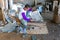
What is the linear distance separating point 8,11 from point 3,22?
34cm

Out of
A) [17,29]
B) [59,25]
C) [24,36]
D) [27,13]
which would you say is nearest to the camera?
[24,36]

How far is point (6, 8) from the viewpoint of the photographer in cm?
400

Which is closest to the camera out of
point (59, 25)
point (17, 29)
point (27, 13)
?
point (17, 29)

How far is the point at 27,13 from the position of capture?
394cm

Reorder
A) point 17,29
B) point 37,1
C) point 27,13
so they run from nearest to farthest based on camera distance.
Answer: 1. point 17,29
2. point 27,13
3. point 37,1

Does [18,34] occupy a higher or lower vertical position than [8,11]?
lower

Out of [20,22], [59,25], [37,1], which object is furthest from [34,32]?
[37,1]

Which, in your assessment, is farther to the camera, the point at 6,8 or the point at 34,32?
the point at 6,8

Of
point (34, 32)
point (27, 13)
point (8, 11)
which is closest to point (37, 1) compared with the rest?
point (27, 13)

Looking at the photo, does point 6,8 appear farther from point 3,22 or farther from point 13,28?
point 13,28

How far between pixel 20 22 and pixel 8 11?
1.71ft

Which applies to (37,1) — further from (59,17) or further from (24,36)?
(24,36)

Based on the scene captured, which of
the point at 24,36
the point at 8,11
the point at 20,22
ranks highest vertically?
the point at 8,11

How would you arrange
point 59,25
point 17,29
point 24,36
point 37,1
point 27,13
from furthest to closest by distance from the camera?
point 37,1 → point 27,13 → point 59,25 → point 17,29 → point 24,36
